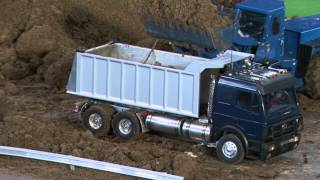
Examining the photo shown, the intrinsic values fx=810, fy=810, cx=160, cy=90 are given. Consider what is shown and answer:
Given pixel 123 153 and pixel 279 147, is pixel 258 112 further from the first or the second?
pixel 123 153

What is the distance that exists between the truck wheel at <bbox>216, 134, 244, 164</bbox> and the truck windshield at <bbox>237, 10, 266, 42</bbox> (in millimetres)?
5213

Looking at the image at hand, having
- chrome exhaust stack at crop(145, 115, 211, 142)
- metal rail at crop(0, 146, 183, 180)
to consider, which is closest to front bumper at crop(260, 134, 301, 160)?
chrome exhaust stack at crop(145, 115, 211, 142)

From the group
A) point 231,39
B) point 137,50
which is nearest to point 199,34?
point 231,39

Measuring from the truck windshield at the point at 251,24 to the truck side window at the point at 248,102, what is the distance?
496cm

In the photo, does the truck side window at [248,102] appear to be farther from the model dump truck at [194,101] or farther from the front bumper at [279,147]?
the front bumper at [279,147]

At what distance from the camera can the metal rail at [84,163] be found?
1580 centimetres

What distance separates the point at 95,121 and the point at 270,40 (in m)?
5.58

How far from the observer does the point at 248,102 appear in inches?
682

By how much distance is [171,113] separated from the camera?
18.4 m

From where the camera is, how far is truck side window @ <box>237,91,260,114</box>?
17.2 m

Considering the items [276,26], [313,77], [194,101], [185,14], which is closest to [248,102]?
[194,101]

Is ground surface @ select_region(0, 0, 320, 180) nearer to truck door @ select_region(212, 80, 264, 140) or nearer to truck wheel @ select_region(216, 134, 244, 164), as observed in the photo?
truck wheel @ select_region(216, 134, 244, 164)

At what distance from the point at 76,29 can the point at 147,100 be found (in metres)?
9.07

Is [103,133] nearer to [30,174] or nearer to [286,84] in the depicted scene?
[30,174]
